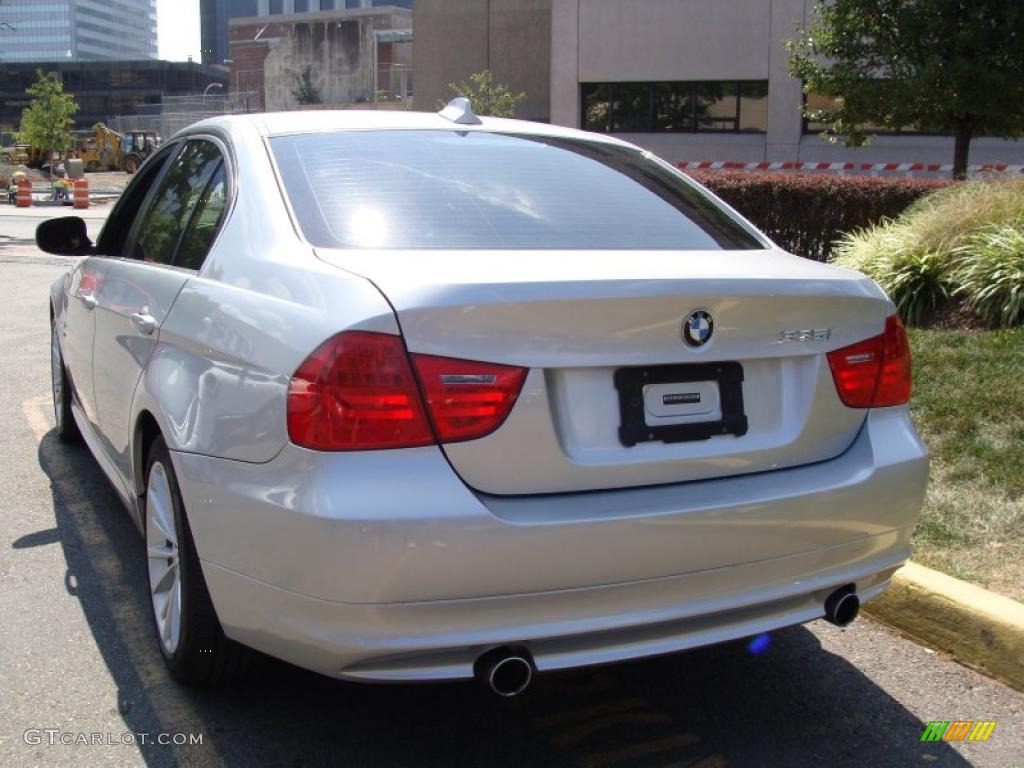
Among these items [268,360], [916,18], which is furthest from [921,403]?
[916,18]

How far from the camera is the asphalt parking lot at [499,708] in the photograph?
3.14 meters

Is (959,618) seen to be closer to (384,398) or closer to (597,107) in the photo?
(384,398)

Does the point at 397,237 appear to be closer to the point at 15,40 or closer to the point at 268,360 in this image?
the point at 268,360

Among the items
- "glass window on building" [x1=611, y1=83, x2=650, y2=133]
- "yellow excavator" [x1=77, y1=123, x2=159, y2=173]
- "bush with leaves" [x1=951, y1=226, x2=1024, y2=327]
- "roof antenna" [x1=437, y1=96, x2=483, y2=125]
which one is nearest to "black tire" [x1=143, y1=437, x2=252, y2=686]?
"roof antenna" [x1=437, y1=96, x2=483, y2=125]

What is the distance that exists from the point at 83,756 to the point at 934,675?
2672 millimetres

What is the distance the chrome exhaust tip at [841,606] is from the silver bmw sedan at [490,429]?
14 millimetres

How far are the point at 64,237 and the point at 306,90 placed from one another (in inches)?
2694

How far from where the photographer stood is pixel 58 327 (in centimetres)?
562

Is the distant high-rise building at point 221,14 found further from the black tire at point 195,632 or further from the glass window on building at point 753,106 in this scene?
the black tire at point 195,632

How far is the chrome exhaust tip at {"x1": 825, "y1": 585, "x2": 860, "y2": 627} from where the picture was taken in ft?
10.3

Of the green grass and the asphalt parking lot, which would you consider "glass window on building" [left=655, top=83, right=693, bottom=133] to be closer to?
the green grass

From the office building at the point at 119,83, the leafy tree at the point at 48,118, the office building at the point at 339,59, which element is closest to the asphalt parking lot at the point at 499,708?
the leafy tree at the point at 48,118

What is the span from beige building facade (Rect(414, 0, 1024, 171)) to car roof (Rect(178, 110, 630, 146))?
27.8 meters

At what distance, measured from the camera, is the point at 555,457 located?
8.86ft
